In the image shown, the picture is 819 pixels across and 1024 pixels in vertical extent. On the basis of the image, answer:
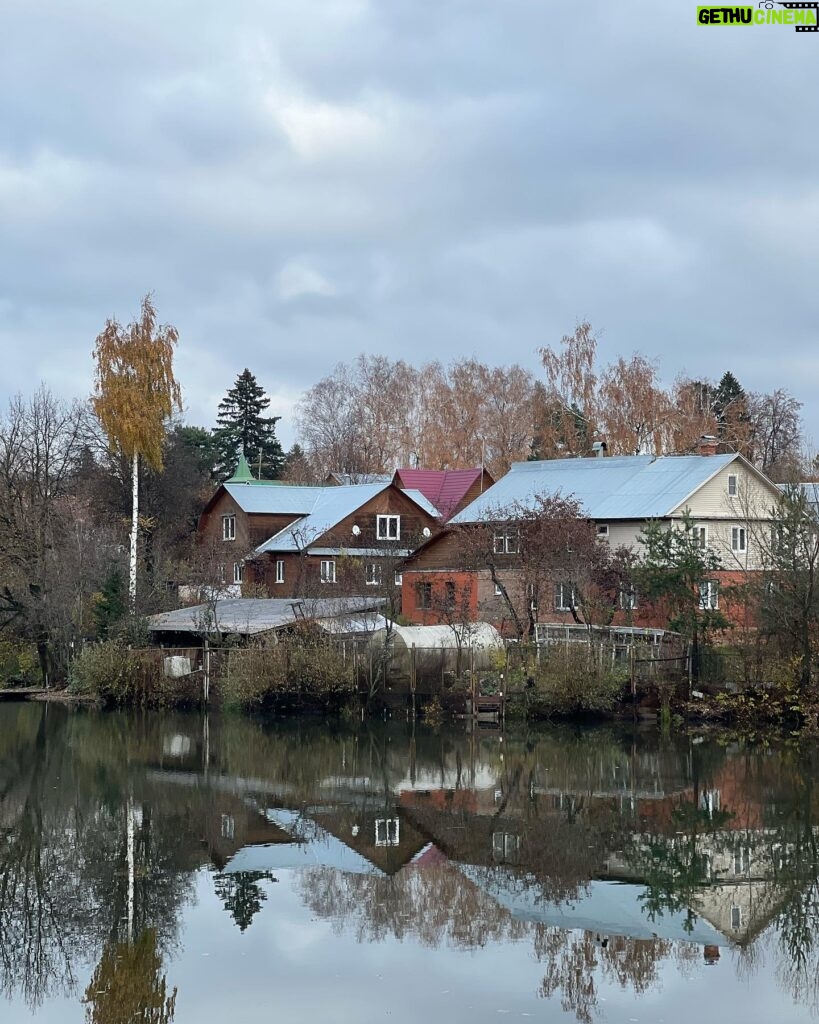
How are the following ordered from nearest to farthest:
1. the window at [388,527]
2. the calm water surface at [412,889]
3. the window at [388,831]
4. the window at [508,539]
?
the calm water surface at [412,889] < the window at [388,831] < the window at [508,539] < the window at [388,527]

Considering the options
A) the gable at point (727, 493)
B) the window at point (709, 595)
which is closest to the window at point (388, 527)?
the gable at point (727, 493)

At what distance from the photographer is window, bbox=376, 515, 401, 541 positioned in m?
64.4

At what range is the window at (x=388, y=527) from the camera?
64.4 m

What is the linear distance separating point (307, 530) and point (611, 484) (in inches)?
650

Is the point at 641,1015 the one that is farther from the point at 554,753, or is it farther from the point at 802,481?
the point at 802,481

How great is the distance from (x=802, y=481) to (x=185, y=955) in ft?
85.9

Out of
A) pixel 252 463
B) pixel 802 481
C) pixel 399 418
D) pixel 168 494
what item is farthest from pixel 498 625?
pixel 252 463

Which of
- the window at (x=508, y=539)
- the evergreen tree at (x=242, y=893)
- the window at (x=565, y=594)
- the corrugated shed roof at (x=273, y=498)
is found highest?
the corrugated shed roof at (x=273, y=498)

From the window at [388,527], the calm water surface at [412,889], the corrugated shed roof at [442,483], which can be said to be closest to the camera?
the calm water surface at [412,889]

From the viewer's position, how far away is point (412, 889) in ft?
58.4

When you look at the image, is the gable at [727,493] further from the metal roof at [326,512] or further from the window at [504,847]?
the window at [504,847]

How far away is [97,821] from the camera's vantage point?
894 inches

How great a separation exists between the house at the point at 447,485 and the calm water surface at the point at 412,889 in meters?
39.7

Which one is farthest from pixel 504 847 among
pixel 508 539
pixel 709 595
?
pixel 508 539
